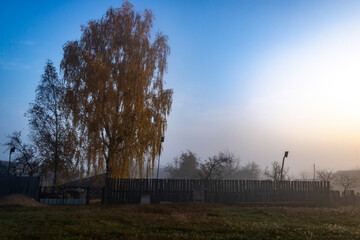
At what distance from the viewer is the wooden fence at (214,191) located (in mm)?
19031

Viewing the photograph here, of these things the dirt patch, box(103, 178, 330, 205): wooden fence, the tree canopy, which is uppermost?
the tree canopy

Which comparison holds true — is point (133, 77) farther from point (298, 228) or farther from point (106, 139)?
point (298, 228)

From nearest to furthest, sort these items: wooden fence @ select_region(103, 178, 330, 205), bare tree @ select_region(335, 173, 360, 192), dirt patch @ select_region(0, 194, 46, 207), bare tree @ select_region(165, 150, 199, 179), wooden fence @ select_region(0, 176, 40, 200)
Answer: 1. dirt patch @ select_region(0, 194, 46, 207)
2. wooden fence @ select_region(103, 178, 330, 205)
3. wooden fence @ select_region(0, 176, 40, 200)
4. bare tree @ select_region(335, 173, 360, 192)
5. bare tree @ select_region(165, 150, 199, 179)

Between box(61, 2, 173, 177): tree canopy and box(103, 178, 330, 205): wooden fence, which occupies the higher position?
box(61, 2, 173, 177): tree canopy

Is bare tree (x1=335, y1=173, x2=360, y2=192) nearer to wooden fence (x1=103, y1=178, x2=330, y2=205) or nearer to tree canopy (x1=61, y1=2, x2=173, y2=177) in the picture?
wooden fence (x1=103, y1=178, x2=330, y2=205)

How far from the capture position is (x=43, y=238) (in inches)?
284

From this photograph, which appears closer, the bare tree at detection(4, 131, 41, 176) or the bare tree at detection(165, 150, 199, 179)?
the bare tree at detection(4, 131, 41, 176)

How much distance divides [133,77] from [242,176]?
196 feet

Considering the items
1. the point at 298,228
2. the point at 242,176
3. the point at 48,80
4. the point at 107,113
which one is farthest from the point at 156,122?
the point at 242,176

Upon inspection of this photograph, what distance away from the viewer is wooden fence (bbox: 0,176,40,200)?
65.4ft

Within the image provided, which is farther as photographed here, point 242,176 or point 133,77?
point 242,176

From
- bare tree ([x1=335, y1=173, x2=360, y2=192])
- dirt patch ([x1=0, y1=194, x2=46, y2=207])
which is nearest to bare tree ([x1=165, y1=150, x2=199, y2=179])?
bare tree ([x1=335, y1=173, x2=360, y2=192])

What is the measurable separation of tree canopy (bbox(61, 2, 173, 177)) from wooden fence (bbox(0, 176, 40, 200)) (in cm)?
432

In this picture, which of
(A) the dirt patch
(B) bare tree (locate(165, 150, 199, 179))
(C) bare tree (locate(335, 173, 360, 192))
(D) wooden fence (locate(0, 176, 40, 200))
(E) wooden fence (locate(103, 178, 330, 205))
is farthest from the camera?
(B) bare tree (locate(165, 150, 199, 179))
